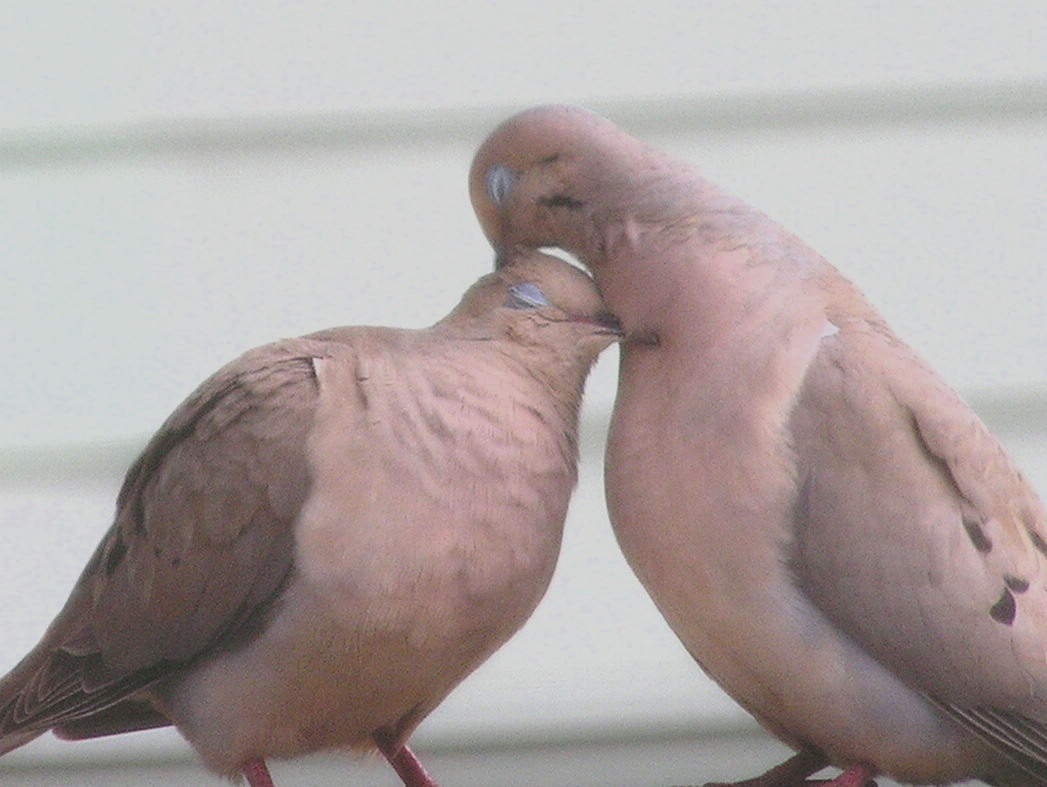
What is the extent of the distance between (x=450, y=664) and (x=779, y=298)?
0.35 meters

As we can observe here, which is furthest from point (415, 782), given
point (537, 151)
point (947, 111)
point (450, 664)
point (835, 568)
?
point (947, 111)

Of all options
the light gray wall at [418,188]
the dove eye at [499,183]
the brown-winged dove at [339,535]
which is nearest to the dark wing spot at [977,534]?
the brown-winged dove at [339,535]

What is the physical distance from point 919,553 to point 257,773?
0.50 meters

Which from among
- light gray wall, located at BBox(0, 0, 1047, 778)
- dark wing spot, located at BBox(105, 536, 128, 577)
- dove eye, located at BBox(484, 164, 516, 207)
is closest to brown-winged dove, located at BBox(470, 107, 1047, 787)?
dove eye, located at BBox(484, 164, 516, 207)

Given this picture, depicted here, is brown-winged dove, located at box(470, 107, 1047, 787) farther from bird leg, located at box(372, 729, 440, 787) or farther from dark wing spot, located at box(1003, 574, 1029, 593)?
bird leg, located at box(372, 729, 440, 787)

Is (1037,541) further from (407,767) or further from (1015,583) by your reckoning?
(407,767)

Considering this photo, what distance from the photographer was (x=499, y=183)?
129 cm

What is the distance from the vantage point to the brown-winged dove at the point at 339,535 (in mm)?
1144

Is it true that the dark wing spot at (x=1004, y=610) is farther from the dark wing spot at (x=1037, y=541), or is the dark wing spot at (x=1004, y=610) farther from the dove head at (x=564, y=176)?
the dove head at (x=564, y=176)

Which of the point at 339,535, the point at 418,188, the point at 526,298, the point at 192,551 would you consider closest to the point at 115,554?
the point at 192,551

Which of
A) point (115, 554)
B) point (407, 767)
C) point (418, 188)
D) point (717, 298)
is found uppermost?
point (717, 298)

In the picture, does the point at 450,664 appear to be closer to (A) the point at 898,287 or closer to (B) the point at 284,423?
(B) the point at 284,423

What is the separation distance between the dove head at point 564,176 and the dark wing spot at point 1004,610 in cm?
38

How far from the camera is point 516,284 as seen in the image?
1252mm
